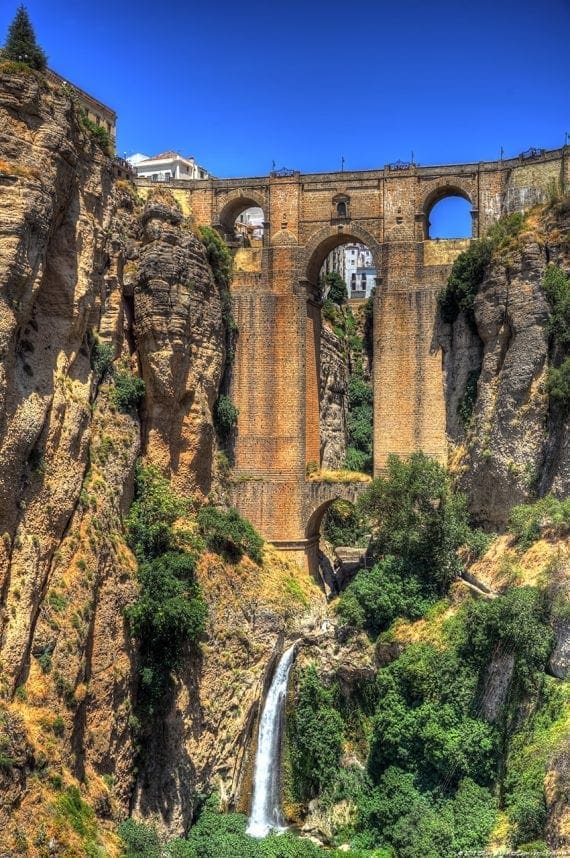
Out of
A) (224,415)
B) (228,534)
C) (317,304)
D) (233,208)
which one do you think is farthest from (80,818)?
(233,208)

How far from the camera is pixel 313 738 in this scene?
30516 millimetres

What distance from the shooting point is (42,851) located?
69.5 ft

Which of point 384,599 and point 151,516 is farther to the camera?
point 384,599

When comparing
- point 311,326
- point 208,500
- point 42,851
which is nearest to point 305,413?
point 311,326

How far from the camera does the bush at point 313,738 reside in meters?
30.1

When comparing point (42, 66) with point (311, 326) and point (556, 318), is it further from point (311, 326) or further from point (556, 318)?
point (556, 318)

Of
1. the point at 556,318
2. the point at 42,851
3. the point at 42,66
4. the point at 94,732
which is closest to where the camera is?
the point at 42,851

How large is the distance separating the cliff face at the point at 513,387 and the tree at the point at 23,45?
17.9 metres

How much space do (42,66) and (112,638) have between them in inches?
671

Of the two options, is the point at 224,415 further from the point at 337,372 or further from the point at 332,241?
the point at 332,241

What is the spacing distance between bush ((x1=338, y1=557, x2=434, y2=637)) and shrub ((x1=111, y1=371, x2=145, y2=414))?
10148 millimetres

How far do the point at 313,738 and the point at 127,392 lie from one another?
13.0 metres

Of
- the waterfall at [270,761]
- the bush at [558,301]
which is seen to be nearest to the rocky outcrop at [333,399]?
the waterfall at [270,761]

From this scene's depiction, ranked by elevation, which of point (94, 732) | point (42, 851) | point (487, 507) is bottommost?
point (42, 851)
